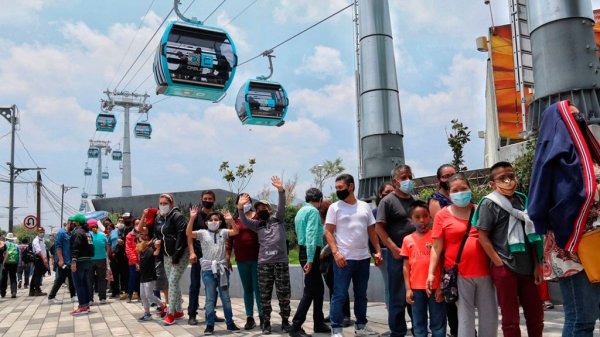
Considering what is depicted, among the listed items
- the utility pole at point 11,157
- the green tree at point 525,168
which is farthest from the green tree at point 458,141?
the utility pole at point 11,157

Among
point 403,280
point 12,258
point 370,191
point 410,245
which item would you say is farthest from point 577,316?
point 12,258

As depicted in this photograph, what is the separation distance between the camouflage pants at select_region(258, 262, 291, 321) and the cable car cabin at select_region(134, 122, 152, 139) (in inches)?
2060

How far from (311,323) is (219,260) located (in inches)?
62.3

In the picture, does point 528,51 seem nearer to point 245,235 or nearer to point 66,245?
point 245,235

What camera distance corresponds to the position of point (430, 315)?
488 cm

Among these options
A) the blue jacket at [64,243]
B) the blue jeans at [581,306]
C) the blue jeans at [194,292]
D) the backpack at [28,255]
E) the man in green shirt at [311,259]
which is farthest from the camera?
the backpack at [28,255]

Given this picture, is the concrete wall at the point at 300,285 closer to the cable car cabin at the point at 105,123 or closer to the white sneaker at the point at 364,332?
Answer: the white sneaker at the point at 364,332

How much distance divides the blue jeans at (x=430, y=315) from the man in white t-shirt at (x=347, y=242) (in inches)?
35.6

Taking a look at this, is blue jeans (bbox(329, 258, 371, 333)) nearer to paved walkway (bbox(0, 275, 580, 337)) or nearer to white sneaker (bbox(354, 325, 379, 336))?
white sneaker (bbox(354, 325, 379, 336))

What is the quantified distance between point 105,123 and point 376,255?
50.9 meters

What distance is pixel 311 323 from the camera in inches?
289

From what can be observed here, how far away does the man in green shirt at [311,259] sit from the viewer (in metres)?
6.20

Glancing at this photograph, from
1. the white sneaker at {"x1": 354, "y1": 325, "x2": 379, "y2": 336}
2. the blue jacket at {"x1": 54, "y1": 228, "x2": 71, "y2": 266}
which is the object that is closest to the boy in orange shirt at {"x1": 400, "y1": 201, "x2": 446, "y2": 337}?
the white sneaker at {"x1": 354, "y1": 325, "x2": 379, "y2": 336}

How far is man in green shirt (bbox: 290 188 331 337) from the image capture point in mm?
6199
